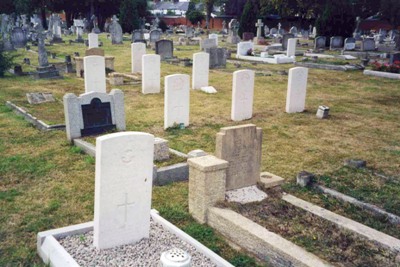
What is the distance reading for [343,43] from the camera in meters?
33.4

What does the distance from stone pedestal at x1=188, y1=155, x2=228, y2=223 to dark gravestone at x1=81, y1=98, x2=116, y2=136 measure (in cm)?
402

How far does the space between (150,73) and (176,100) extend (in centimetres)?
468

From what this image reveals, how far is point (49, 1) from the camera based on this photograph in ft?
161

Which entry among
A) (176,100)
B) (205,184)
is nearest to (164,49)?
(176,100)

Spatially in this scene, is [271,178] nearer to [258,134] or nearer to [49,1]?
[258,134]

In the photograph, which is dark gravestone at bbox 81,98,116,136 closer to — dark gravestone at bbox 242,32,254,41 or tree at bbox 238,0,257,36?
→ dark gravestone at bbox 242,32,254,41

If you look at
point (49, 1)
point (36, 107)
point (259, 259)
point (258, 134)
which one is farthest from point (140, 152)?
point (49, 1)

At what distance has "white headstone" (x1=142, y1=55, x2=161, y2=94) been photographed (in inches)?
Answer: 570

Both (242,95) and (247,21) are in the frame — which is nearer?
(242,95)

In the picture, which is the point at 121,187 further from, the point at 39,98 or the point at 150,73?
the point at 150,73

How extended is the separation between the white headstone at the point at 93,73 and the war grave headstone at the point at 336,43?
2309 centimetres

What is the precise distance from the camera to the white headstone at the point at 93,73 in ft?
44.4

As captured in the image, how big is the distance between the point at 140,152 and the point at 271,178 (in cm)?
277

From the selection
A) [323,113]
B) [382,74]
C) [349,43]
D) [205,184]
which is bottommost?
[323,113]
